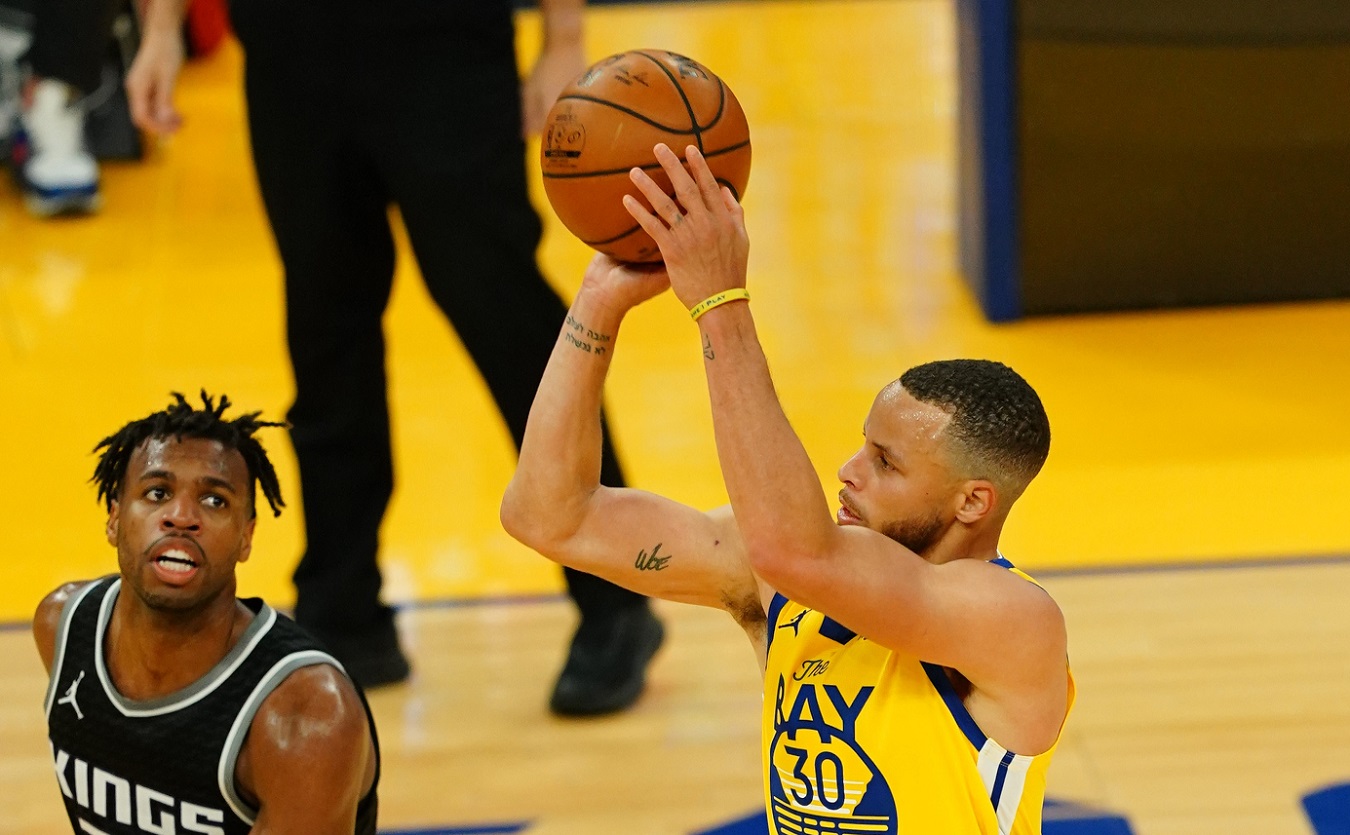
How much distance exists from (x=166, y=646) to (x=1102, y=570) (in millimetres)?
2629

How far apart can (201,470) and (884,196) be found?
207 inches

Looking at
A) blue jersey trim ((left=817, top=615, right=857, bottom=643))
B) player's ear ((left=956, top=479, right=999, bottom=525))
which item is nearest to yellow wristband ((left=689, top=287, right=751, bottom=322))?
player's ear ((left=956, top=479, right=999, bottom=525))

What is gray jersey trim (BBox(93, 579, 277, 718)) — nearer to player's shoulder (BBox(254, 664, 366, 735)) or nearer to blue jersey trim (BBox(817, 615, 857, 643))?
player's shoulder (BBox(254, 664, 366, 735))

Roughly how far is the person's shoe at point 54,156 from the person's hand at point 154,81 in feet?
11.8

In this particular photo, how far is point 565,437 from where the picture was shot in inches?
97.0

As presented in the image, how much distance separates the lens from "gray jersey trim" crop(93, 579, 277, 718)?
Result: 2545mm

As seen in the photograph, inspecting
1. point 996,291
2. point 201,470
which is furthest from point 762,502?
point 996,291

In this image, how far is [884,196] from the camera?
295 inches

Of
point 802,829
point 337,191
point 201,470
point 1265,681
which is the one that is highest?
point 337,191

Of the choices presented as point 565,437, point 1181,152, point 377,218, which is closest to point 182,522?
point 565,437

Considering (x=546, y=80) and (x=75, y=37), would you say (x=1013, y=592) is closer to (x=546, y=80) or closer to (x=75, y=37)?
(x=546, y=80)

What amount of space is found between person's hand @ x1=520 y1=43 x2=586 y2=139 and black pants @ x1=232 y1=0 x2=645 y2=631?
0.03m

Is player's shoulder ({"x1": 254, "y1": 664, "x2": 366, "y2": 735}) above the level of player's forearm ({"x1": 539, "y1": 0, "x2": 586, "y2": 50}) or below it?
below

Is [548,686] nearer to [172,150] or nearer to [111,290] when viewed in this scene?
[111,290]
